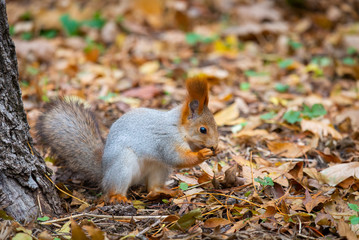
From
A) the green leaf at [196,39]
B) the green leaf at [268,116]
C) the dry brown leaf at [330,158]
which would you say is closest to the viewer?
the dry brown leaf at [330,158]

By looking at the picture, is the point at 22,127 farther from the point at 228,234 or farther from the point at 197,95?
the point at 228,234

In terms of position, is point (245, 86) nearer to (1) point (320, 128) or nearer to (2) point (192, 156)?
(1) point (320, 128)

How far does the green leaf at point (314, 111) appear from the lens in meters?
3.27

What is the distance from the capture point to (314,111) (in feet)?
10.9

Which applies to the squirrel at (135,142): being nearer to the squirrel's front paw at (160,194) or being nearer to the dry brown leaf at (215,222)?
the squirrel's front paw at (160,194)

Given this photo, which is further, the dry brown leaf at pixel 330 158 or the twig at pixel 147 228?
the dry brown leaf at pixel 330 158

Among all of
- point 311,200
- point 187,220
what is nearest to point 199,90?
point 187,220

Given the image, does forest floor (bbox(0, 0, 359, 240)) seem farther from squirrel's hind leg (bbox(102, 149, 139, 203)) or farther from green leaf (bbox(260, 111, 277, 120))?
squirrel's hind leg (bbox(102, 149, 139, 203))

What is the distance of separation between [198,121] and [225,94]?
5.21 feet

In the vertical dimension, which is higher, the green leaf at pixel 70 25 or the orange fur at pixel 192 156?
the green leaf at pixel 70 25

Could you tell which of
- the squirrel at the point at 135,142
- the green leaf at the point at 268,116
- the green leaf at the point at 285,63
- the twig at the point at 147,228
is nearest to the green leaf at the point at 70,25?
the green leaf at the point at 285,63

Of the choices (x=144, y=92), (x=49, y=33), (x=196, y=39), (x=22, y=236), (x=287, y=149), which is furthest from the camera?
(x=196, y=39)

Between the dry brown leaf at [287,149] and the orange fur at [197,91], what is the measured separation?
2.63 feet

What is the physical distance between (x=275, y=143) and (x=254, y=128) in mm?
384
